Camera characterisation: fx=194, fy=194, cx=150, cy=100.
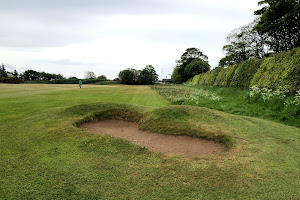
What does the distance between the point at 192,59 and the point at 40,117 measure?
260 feet

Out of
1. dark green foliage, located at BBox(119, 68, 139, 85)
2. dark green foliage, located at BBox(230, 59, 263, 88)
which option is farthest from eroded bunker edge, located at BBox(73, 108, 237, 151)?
dark green foliage, located at BBox(119, 68, 139, 85)

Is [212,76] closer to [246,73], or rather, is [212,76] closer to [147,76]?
[246,73]

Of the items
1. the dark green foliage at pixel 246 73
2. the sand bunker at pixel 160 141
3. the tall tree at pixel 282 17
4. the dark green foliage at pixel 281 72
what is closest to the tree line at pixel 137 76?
the tall tree at pixel 282 17

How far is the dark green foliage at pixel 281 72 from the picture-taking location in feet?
43.3

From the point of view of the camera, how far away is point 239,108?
13625 millimetres

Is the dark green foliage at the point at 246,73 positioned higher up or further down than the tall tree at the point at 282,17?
further down

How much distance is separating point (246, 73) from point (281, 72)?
21.0ft

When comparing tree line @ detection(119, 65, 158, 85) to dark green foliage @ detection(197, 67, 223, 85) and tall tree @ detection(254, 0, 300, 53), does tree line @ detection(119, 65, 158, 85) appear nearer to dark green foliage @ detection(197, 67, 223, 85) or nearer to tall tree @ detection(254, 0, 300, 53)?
dark green foliage @ detection(197, 67, 223, 85)

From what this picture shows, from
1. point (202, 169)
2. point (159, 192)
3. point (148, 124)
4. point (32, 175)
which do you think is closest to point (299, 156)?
point (202, 169)

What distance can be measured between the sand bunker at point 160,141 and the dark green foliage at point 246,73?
638 inches

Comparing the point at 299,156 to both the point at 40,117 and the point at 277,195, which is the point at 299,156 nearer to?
the point at 277,195

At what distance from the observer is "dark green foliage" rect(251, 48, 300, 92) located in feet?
43.3

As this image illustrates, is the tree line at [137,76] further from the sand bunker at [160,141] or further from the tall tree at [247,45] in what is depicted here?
the sand bunker at [160,141]

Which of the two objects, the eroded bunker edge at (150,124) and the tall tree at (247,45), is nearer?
the eroded bunker edge at (150,124)
